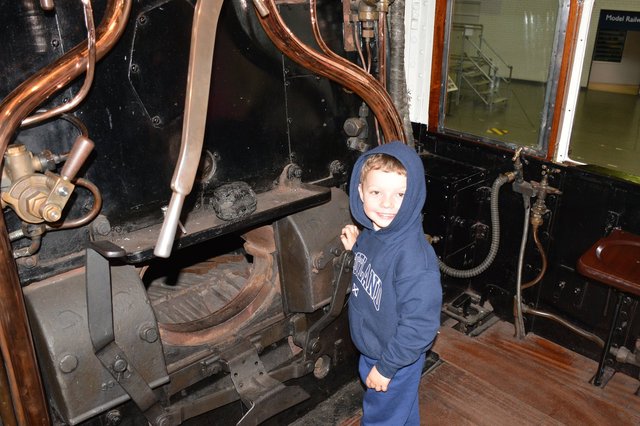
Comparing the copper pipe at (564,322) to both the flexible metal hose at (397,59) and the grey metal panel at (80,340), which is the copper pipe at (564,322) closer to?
the flexible metal hose at (397,59)

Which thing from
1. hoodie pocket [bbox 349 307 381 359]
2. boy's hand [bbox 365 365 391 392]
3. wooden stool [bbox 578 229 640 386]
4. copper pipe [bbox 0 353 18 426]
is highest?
copper pipe [bbox 0 353 18 426]

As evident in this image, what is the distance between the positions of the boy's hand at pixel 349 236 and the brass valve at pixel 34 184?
1.10m

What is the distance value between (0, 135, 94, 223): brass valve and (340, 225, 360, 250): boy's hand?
1.10 metres

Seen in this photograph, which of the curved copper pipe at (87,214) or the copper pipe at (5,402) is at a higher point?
the curved copper pipe at (87,214)

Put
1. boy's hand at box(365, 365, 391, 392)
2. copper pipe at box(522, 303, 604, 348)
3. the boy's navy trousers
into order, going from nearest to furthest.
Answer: boy's hand at box(365, 365, 391, 392), the boy's navy trousers, copper pipe at box(522, 303, 604, 348)

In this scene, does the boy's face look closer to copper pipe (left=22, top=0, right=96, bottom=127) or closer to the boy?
the boy

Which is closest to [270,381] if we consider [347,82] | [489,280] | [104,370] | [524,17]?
[104,370]

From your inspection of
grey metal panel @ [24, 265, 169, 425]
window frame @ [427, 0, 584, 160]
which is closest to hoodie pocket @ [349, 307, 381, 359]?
grey metal panel @ [24, 265, 169, 425]

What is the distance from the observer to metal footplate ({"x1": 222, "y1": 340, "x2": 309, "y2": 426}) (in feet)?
6.56

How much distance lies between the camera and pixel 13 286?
139 cm

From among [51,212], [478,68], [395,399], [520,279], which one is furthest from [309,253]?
[478,68]

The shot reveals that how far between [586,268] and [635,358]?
751 millimetres

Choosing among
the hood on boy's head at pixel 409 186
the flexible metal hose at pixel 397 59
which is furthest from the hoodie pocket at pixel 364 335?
the flexible metal hose at pixel 397 59

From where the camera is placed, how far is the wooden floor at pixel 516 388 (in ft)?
8.36
